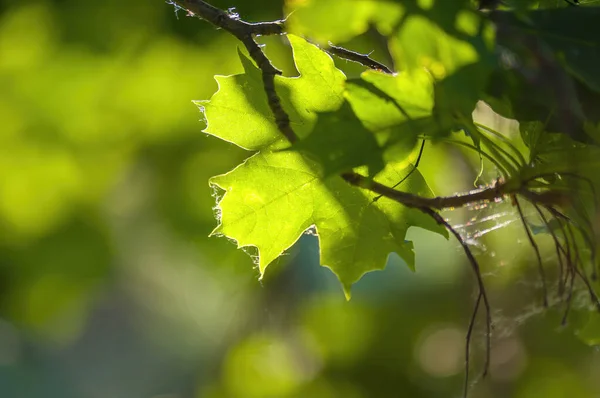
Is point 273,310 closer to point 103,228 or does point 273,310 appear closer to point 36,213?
point 103,228

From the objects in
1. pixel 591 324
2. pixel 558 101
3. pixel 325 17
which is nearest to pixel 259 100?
pixel 325 17

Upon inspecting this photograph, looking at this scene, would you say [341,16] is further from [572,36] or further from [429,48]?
[572,36]

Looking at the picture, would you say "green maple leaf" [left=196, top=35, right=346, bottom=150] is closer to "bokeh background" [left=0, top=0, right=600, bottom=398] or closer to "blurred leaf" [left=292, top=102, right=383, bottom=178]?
"blurred leaf" [left=292, top=102, right=383, bottom=178]

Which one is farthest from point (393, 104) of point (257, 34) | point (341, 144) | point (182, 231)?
point (182, 231)

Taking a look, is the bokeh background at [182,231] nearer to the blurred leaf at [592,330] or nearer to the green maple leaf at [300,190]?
the blurred leaf at [592,330]

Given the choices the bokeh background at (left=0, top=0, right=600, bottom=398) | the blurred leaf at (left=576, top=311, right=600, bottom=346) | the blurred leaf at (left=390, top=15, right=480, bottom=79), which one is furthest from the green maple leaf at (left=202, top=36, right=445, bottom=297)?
the bokeh background at (left=0, top=0, right=600, bottom=398)

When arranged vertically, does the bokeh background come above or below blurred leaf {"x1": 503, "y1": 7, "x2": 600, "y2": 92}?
below

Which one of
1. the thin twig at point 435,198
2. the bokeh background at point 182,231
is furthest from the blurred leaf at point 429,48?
the bokeh background at point 182,231
